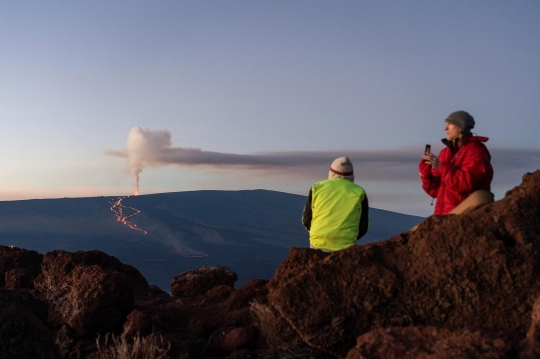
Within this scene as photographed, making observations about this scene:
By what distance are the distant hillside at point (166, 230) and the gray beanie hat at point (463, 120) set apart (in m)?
20.0

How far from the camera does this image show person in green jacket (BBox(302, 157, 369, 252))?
5.80 m

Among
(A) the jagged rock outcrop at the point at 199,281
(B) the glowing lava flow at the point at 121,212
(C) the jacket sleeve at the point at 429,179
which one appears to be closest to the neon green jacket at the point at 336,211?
(C) the jacket sleeve at the point at 429,179

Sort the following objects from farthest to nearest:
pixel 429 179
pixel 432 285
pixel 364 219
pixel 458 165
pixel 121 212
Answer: pixel 121 212, pixel 364 219, pixel 429 179, pixel 458 165, pixel 432 285

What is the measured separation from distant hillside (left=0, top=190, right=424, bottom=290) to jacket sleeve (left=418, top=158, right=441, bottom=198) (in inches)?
768

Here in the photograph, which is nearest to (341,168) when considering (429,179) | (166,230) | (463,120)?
(429,179)

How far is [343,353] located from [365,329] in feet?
0.89

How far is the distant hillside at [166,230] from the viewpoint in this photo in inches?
1201

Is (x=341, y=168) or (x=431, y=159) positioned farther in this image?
(x=341, y=168)

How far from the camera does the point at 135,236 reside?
1352 inches

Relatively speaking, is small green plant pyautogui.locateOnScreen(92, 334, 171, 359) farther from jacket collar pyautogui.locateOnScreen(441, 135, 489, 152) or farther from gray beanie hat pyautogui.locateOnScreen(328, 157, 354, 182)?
jacket collar pyautogui.locateOnScreen(441, 135, 489, 152)

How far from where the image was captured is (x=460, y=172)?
5145 mm

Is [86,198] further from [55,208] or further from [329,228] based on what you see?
[329,228]

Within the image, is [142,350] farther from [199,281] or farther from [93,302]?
[199,281]

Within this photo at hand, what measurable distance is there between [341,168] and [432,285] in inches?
81.5
